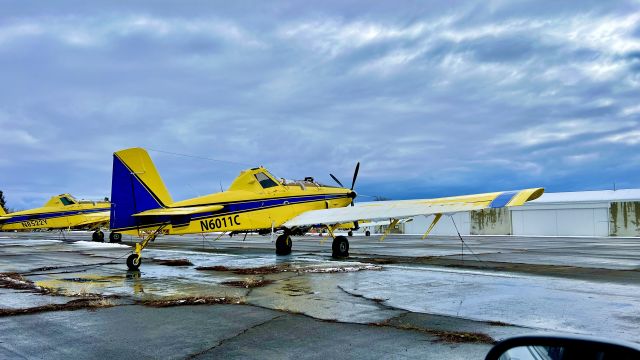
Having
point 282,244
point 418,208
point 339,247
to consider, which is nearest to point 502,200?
point 418,208

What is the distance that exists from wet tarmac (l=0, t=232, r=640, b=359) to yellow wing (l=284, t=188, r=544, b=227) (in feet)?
7.27

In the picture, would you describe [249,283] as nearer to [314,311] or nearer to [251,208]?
[314,311]

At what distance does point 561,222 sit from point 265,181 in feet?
134

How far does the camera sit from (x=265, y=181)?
2139cm

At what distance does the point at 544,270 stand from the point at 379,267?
191 inches

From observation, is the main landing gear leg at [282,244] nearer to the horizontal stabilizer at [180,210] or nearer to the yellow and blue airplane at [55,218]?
Answer: the horizontal stabilizer at [180,210]

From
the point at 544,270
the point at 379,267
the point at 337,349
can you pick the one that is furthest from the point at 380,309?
the point at 544,270

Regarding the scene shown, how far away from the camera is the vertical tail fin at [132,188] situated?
17.5m

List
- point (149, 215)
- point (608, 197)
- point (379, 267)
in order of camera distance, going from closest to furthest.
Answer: point (379, 267) → point (149, 215) → point (608, 197)

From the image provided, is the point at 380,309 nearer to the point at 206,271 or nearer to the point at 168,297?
the point at 168,297

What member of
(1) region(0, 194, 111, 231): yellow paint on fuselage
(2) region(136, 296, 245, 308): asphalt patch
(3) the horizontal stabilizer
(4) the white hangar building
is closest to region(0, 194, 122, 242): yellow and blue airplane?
(1) region(0, 194, 111, 231): yellow paint on fuselage

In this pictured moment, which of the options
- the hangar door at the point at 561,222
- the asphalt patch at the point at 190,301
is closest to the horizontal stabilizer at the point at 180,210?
the asphalt patch at the point at 190,301

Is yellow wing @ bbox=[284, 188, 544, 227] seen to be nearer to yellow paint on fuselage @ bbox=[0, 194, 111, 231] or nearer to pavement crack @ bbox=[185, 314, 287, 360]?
pavement crack @ bbox=[185, 314, 287, 360]

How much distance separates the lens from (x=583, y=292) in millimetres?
10484
